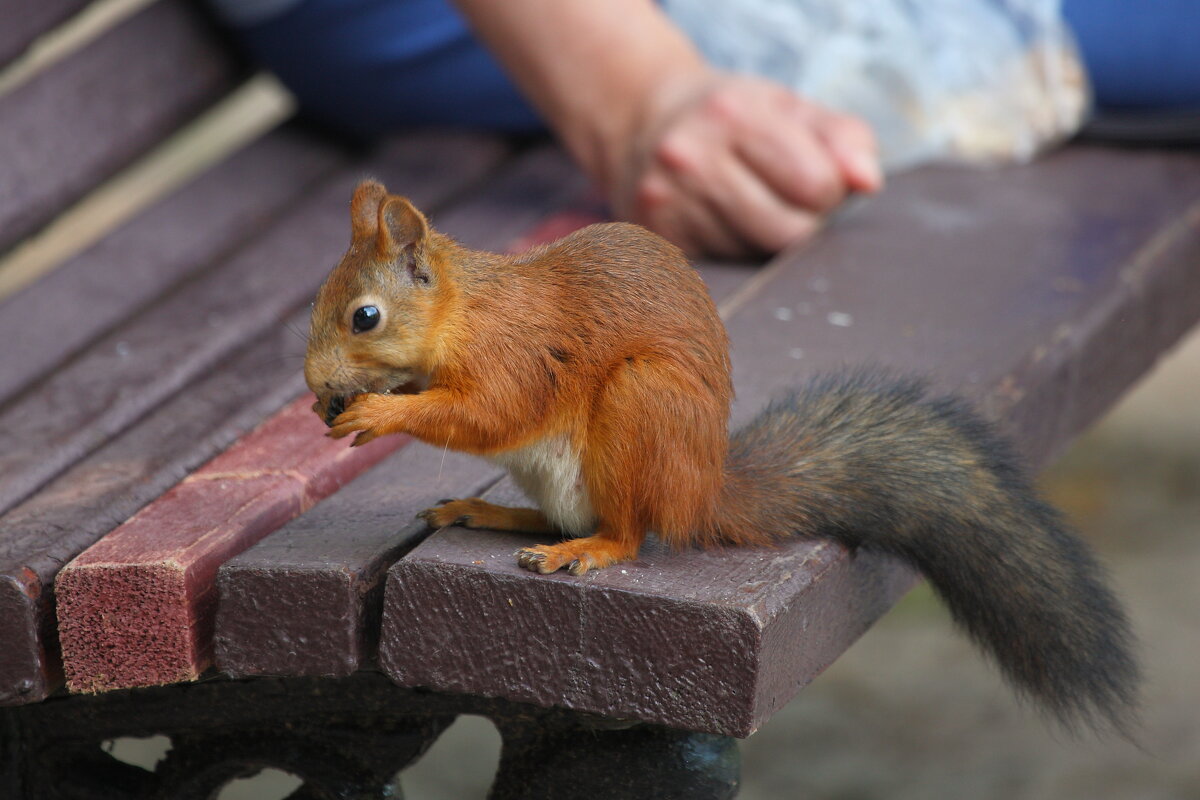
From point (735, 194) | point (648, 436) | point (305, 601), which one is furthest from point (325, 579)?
point (735, 194)

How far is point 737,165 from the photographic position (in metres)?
2.04

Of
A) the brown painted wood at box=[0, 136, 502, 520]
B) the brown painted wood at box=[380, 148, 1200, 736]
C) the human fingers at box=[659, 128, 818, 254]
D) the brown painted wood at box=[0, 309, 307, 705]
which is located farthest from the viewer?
the human fingers at box=[659, 128, 818, 254]

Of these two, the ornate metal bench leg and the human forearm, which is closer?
the ornate metal bench leg

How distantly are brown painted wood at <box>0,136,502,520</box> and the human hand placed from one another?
35 centimetres

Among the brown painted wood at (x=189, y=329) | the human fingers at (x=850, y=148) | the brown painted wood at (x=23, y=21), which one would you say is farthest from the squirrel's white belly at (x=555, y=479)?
the brown painted wood at (x=23, y=21)

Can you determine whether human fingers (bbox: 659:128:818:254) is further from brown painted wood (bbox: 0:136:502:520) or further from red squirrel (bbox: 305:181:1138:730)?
red squirrel (bbox: 305:181:1138:730)

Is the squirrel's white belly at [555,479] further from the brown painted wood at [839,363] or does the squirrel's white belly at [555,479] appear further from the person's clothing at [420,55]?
the person's clothing at [420,55]

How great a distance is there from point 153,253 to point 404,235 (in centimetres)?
99

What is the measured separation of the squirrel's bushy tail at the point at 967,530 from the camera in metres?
1.26

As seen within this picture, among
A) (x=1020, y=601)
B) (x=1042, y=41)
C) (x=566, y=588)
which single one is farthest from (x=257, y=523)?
(x=1042, y=41)

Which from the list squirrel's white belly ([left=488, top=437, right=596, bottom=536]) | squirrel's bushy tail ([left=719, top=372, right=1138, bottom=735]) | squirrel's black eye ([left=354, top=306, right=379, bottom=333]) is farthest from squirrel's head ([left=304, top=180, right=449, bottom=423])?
squirrel's bushy tail ([left=719, top=372, right=1138, bottom=735])

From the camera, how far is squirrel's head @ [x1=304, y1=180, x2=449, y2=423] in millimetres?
1166

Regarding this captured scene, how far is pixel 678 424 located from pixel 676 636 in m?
0.16

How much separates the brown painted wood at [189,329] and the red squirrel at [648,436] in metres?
0.46
